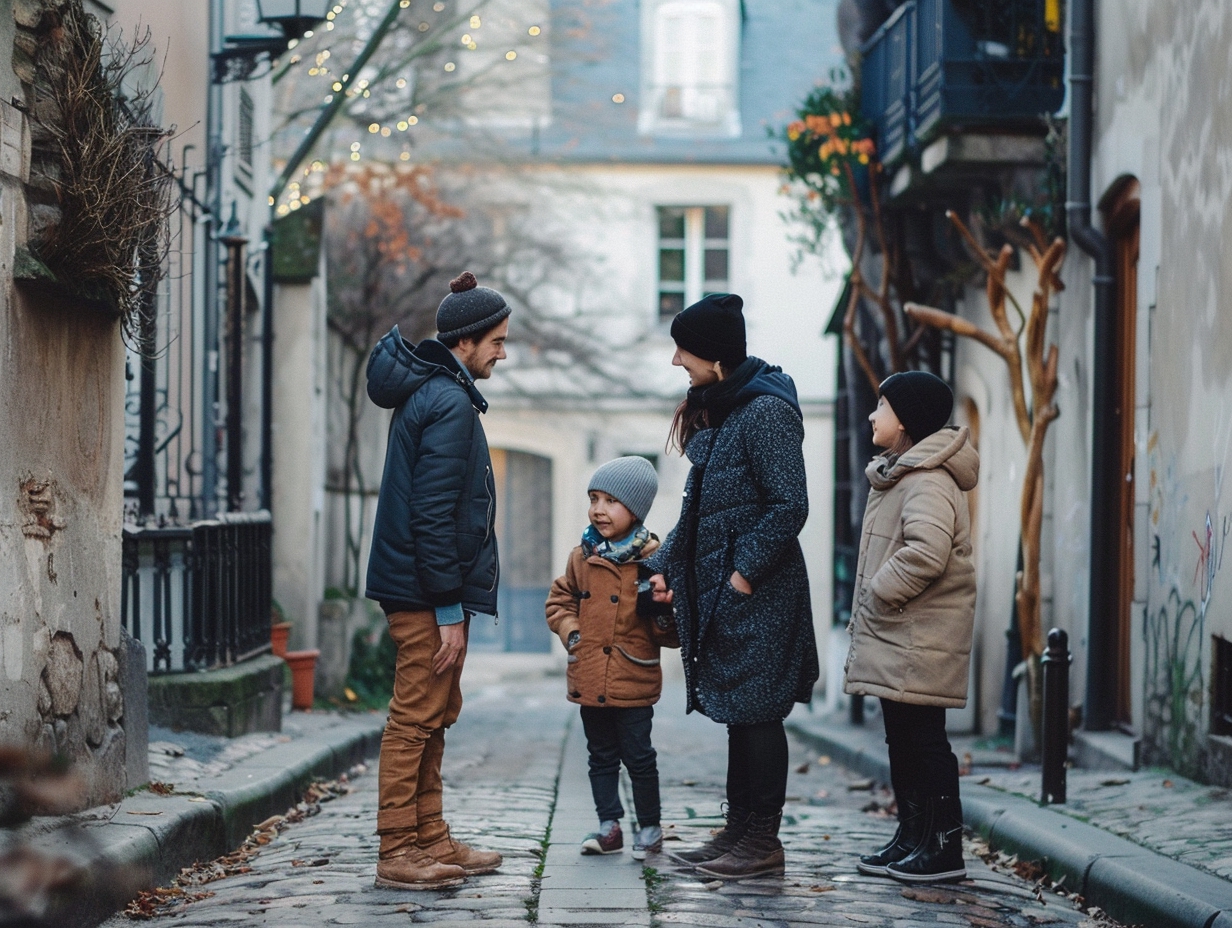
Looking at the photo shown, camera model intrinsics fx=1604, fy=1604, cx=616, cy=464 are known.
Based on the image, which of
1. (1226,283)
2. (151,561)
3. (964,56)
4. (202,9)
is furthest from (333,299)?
(1226,283)

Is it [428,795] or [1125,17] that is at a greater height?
[1125,17]

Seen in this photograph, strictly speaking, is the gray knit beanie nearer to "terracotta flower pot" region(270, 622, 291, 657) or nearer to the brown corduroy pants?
the brown corduroy pants

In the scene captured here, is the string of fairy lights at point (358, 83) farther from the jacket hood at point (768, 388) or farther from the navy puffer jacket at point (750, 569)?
the navy puffer jacket at point (750, 569)

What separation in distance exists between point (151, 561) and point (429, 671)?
135 inches

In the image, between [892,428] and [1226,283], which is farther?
[1226,283]

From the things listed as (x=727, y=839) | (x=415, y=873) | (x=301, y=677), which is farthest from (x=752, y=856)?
(x=301, y=677)

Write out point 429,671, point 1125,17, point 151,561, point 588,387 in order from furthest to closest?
point 588,387
point 1125,17
point 151,561
point 429,671

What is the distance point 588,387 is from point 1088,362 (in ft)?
43.8

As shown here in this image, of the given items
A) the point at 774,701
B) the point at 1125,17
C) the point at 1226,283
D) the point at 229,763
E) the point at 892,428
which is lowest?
the point at 229,763

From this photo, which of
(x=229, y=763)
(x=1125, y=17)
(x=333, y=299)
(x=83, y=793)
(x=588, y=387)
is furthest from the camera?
(x=588, y=387)

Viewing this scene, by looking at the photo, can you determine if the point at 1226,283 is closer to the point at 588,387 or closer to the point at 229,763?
the point at 229,763

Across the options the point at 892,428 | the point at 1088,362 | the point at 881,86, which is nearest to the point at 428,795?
the point at 892,428

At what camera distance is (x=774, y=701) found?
5199 millimetres

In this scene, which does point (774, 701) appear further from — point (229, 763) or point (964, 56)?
point (964, 56)
